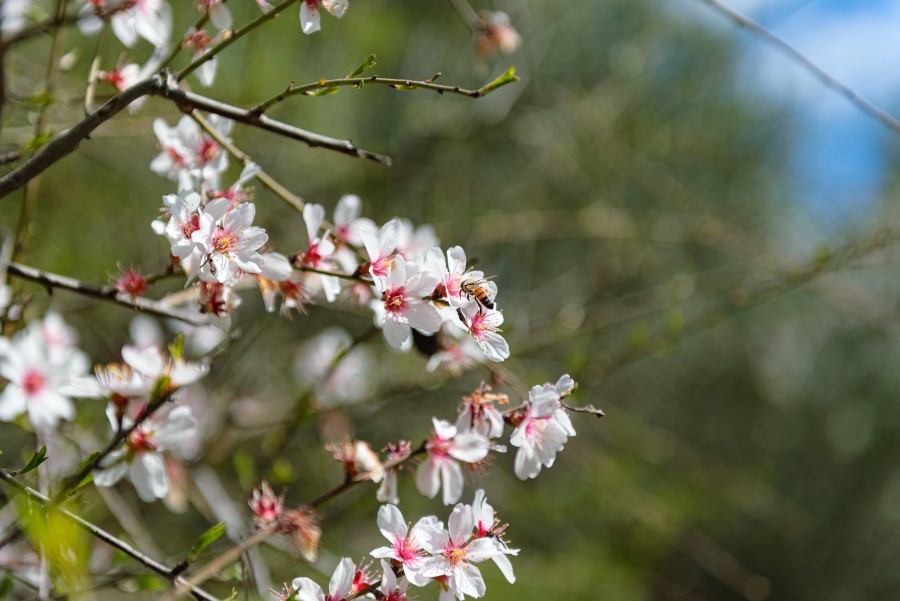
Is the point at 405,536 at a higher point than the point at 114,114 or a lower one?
lower

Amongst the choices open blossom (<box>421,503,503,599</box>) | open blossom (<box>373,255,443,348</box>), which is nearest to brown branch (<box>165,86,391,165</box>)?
open blossom (<box>373,255,443,348</box>)

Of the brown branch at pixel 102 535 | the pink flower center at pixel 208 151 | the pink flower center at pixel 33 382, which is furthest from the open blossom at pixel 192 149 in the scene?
the brown branch at pixel 102 535

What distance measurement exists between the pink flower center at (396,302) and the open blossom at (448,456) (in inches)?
4.2

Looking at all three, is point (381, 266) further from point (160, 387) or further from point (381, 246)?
point (160, 387)

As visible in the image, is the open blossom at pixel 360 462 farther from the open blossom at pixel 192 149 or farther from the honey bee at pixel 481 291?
the open blossom at pixel 192 149

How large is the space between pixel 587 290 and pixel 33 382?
1912 millimetres

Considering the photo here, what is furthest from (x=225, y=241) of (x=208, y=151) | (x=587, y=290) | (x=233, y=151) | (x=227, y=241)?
(x=587, y=290)

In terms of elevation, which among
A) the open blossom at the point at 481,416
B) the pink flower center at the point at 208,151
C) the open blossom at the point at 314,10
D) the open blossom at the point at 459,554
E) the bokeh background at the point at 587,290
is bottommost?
the bokeh background at the point at 587,290

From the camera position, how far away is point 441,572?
62 centimetres

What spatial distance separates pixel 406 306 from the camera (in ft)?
2.19

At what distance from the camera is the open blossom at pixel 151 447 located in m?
0.69

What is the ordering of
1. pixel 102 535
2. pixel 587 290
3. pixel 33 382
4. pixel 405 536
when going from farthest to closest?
pixel 587 290 < pixel 33 382 < pixel 405 536 < pixel 102 535

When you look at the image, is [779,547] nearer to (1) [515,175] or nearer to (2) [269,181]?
(1) [515,175]

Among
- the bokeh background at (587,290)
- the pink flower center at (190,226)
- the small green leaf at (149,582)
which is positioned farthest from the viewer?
the bokeh background at (587,290)
